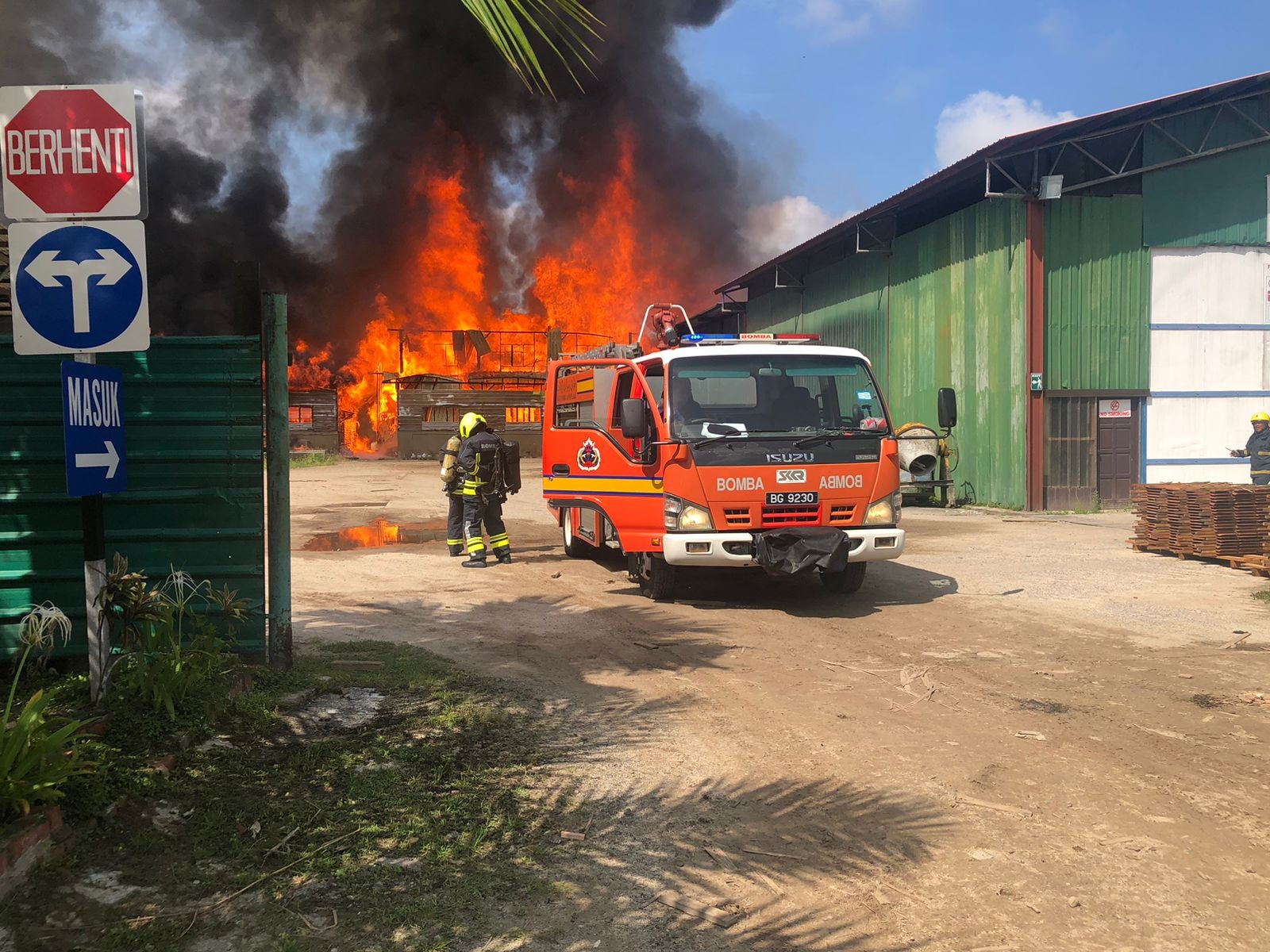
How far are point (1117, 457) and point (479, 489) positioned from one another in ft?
43.9

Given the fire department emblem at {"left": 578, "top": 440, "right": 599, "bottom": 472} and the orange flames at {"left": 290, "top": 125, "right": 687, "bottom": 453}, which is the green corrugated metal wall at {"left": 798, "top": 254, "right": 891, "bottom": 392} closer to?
the fire department emblem at {"left": 578, "top": 440, "right": 599, "bottom": 472}

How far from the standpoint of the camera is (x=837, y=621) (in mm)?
8219

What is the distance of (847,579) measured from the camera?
930 centimetres

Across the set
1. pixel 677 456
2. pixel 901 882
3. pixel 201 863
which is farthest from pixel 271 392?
pixel 901 882

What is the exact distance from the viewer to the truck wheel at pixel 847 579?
920 centimetres

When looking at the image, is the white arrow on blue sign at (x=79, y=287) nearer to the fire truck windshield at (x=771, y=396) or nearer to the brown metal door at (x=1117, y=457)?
the fire truck windshield at (x=771, y=396)

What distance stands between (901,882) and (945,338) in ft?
63.5

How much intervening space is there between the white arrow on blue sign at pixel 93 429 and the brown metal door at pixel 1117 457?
18.4m

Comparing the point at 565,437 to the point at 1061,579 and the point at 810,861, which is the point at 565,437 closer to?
the point at 1061,579

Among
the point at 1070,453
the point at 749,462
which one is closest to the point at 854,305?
the point at 1070,453

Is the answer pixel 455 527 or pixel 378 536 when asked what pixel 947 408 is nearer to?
pixel 455 527

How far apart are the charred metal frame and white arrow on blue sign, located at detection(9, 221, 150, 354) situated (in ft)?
55.5

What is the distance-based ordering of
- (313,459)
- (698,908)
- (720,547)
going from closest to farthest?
1. (698,908)
2. (720,547)
3. (313,459)

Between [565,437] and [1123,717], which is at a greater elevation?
[565,437]
